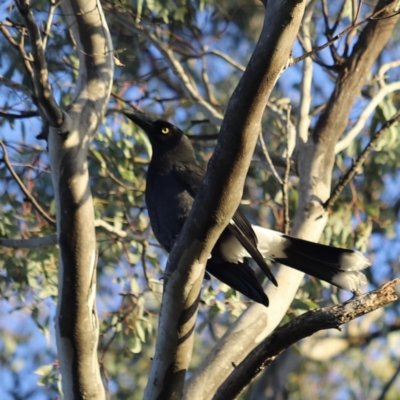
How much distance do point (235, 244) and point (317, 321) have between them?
1315mm

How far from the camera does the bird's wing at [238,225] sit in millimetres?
3347

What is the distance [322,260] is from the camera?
3674 millimetres

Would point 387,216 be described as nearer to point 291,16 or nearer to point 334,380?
point 334,380

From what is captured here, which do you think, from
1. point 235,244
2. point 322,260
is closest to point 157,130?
point 235,244

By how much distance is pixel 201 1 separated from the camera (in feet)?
18.1

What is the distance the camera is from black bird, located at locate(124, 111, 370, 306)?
3570 mm

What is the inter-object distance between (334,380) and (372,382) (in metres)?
0.74

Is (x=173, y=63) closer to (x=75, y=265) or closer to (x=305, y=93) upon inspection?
(x=305, y=93)

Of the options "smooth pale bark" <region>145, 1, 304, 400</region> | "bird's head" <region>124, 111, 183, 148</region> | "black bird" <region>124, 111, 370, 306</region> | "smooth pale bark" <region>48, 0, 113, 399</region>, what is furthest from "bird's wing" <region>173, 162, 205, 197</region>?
"smooth pale bark" <region>145, 1, 304, 400</region>

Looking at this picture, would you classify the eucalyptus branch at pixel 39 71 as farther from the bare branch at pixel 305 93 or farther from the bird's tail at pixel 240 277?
the bare branch at pixel 305 93

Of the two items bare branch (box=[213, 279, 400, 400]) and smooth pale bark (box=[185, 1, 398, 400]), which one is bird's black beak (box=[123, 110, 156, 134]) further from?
bare branch (box=[213, 279, 400, 400])

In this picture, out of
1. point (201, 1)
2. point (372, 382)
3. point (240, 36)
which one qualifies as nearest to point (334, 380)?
point (372, 382)

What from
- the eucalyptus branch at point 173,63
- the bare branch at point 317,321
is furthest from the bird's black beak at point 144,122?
the bare branch at point 317,321

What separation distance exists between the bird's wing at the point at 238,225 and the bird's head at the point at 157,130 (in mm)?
229
